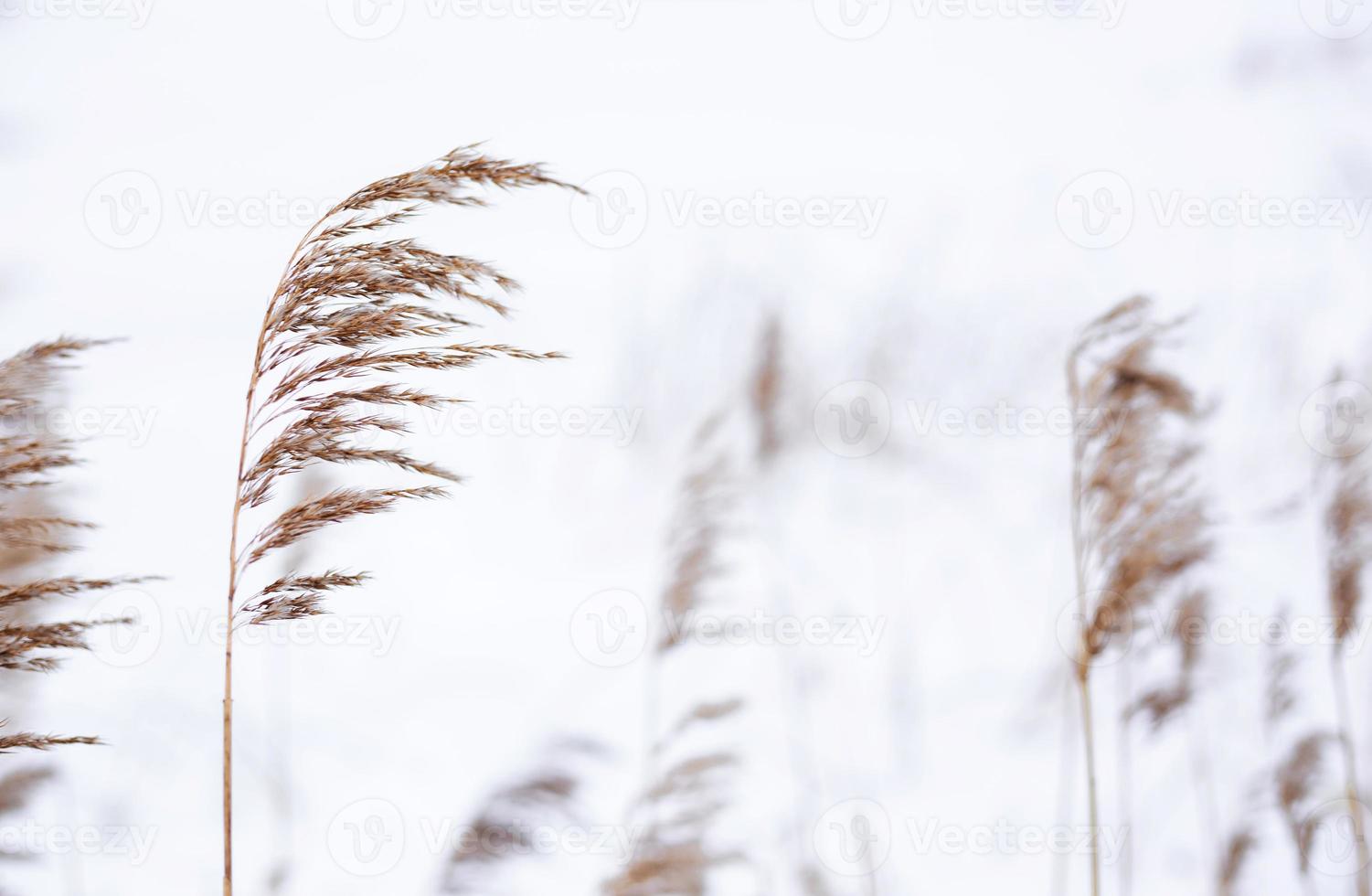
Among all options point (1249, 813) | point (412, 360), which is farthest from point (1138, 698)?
point (412, 360)

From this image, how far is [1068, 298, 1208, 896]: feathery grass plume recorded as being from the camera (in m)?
2.50

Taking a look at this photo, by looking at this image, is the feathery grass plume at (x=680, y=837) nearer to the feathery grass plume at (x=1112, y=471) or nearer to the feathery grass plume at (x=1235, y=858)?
the feathery grass plume at (x=1112, y=471)

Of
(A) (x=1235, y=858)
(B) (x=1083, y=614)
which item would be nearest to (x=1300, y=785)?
(A) (x=1235, y=858)

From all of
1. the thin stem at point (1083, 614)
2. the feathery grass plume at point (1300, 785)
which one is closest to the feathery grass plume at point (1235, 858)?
the feathery grass plume at point (1300, 785)

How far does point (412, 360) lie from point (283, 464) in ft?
1.05

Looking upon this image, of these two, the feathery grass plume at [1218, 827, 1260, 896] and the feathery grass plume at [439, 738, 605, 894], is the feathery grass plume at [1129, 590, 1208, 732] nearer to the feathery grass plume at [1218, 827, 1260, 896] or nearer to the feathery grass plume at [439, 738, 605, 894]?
the feathery grass plume at [1218, 827, 1260, 896]

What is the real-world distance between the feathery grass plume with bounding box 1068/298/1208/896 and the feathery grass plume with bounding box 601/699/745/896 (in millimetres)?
1140

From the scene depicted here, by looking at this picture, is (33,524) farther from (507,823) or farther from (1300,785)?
(1300,785)

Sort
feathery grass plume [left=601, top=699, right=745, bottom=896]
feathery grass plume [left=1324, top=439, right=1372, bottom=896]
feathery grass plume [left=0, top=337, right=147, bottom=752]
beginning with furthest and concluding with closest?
feathery grass plume [left=1324, top=439, right=1372, bottom=896]
feathery grass plume [left=601, top=699, right=745, bottom=896]
feathery grass plume [left=0, top=337, right=147, bottom=752]

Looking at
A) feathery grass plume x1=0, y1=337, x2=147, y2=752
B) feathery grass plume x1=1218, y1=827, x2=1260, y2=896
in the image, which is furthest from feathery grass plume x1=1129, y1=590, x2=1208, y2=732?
feathery grass plume x1=0, y1=337, x2=147, y2=752

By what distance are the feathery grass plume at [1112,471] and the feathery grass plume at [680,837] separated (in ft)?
3.74

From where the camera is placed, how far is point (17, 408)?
1547mm

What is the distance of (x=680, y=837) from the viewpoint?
105 inches

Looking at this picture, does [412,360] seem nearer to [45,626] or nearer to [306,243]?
[306,243]
